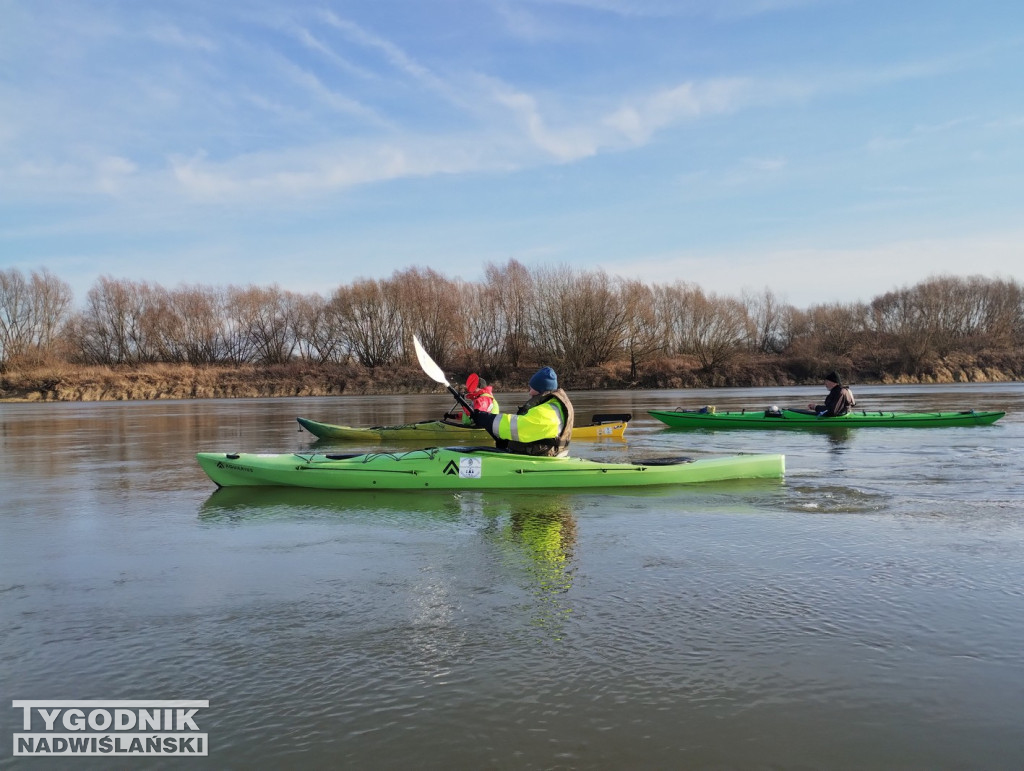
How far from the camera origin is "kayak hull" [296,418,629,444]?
15617mm

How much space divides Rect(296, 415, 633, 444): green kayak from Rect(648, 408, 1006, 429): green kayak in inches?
109

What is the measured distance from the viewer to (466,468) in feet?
29.9

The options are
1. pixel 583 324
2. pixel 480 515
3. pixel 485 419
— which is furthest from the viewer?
pixel 583 324

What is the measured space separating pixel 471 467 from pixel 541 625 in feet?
15.0

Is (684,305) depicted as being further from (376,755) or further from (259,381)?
(376,755)

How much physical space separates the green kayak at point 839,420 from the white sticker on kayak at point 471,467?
379 inches

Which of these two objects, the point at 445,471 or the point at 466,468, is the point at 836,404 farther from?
the point at 445,471

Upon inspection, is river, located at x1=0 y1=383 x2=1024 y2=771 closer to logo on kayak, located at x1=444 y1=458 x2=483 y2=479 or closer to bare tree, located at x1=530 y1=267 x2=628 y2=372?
logo on kayak, located at x1=444 y1=458 x2=483 y2=479

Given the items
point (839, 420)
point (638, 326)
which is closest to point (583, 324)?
point (638, 326)

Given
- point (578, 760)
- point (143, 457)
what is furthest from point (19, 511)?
point (578, 760)

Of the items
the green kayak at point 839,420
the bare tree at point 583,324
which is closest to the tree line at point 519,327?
the bare tree at point 583,324

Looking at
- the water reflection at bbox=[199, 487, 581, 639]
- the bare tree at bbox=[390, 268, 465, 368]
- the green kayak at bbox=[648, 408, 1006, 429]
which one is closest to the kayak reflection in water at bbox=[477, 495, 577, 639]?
the water reflection at bbox=[199, 487, 581, 639]

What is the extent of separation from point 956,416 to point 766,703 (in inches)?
615

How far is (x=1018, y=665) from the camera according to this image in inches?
153
